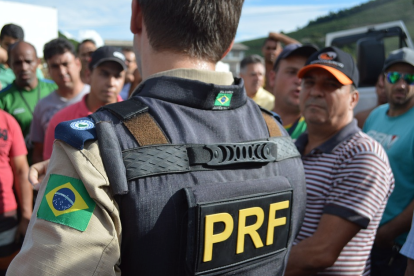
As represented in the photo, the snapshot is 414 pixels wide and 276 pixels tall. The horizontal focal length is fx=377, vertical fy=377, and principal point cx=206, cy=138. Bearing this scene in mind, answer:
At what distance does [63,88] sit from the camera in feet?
13.1

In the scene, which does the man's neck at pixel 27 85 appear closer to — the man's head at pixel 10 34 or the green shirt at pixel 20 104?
the green shirt at pixel 20 104

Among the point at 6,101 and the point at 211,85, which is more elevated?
the point at 211,85

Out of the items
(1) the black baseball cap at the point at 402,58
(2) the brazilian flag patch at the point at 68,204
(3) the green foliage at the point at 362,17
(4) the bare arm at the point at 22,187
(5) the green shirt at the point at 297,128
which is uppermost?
(3) the green foliage at the point at 362,17

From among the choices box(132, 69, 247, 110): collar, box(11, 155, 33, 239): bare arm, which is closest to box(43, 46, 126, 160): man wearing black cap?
box(11, 155, 33, 239): bare arm

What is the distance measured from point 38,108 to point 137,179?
3.16m

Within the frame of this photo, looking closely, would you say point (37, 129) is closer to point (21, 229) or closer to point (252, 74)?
point (21, 229)

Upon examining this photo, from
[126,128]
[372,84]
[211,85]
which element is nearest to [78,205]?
[126,128]

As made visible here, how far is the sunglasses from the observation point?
3.31 m

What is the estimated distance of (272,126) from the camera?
55.9 inches

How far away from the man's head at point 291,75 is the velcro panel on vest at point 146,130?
2.47 meters

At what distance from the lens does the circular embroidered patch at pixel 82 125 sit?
3.38 feet

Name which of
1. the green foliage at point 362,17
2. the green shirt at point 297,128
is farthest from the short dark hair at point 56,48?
the green foliage at point 362,17

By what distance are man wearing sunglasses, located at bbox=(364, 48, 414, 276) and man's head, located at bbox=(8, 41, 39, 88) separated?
3.60m

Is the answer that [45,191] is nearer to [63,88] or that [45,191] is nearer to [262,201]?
[262,201]
